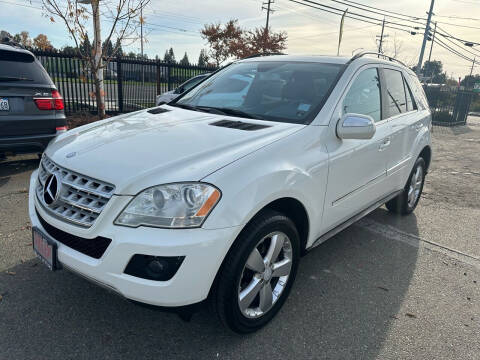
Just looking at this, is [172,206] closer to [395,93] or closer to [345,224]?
[345,224]

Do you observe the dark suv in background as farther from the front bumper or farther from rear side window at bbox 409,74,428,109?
rear side window at bbox 409,74,428,109

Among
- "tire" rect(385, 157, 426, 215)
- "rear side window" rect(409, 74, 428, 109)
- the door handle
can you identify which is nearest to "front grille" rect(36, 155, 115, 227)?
the door handle

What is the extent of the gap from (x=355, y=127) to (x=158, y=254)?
5.31 ft

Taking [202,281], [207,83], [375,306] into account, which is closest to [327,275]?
[375,306]

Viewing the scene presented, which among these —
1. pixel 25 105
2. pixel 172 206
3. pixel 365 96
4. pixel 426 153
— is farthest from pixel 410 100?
pixel 25 105

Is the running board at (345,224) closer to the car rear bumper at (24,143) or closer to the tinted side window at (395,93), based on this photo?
the tinted side window at (395,93)

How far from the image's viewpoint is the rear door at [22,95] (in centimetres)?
455

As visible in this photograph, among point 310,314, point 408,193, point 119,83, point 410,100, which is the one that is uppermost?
point 410,100

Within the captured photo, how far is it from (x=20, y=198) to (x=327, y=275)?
11.6 ft

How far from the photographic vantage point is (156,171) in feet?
6.46

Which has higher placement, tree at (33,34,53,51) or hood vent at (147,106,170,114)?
tree at (33,34,53,51)

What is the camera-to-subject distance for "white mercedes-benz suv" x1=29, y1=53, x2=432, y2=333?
187 cm

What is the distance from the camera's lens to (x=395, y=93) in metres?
3.85

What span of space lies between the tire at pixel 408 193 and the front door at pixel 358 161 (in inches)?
33.5
